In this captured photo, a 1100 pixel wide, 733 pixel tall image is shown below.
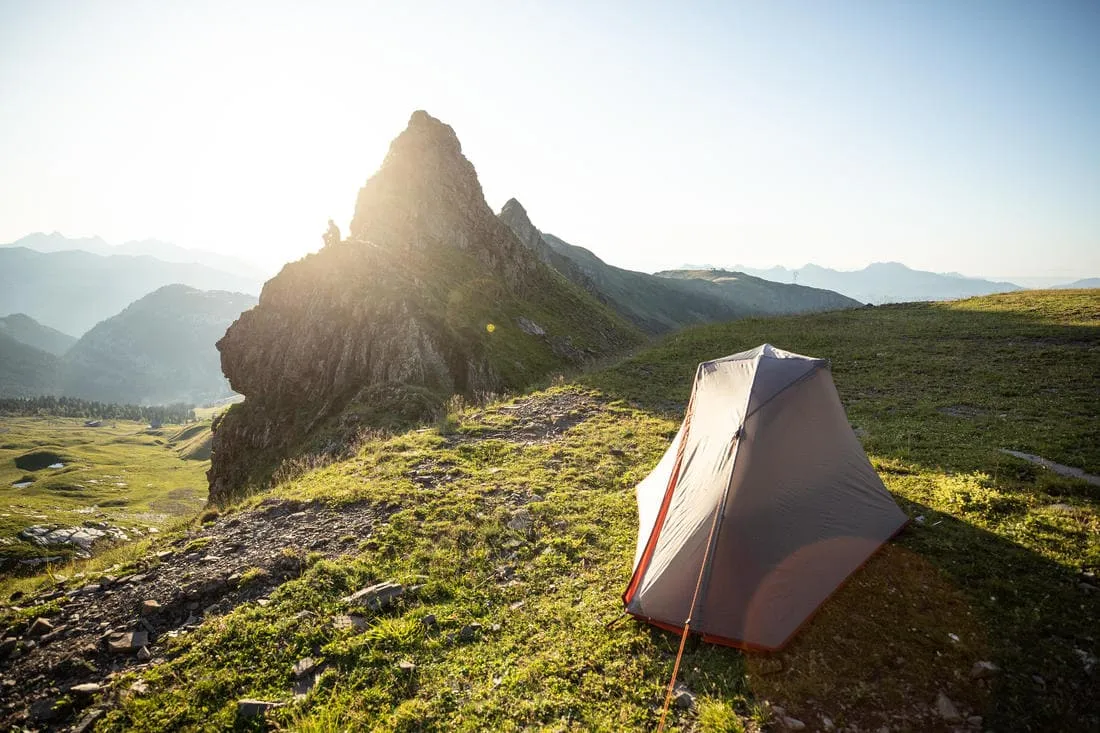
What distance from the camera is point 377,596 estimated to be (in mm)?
9125

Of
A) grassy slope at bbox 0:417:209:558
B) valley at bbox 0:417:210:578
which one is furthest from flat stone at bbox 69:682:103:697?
grassy slope at bbox 0:417:209:558

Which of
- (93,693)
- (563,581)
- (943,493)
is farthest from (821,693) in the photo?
(93,693)

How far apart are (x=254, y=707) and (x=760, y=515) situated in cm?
882

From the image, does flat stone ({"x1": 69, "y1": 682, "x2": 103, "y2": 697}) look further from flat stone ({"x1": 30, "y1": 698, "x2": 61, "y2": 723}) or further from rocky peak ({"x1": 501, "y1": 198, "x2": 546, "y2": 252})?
rocky peak ({"x1": 501, "y1": 198, "x2": 546, "y2": 252})

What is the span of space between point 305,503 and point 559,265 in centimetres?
11197

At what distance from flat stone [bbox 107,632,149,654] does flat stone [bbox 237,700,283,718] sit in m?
2.75

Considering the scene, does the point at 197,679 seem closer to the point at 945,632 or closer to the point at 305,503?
the point at 305,503

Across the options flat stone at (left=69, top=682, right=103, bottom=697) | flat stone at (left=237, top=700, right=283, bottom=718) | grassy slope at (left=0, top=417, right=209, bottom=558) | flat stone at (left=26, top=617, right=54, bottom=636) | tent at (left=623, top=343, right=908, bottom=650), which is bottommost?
grassy slope at (left=0, top=417, right=209, bottom=558)

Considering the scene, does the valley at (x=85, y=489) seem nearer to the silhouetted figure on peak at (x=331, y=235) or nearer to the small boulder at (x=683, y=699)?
the silhouetted figure on peak at (x=331, y=235)

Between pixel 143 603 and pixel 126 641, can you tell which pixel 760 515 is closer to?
pixel 126 641

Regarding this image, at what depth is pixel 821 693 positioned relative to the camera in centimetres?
651

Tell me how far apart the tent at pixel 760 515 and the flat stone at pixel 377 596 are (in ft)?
15.3

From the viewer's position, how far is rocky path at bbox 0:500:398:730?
7145 millimetres

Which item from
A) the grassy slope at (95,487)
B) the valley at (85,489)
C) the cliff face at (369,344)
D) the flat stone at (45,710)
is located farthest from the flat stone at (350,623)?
the grassy slope at (95,487)
